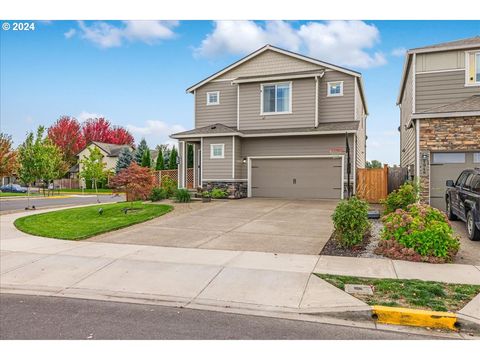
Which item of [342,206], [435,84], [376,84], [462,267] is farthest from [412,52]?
[462,267]

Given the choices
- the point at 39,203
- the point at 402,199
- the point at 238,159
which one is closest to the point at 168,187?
the point at 238,159

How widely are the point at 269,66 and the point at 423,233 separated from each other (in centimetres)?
1567

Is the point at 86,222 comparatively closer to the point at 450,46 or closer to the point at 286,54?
the point at 286,54

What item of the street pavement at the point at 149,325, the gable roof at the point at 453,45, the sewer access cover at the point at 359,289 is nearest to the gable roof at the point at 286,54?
the gable roof at the point at 453,45

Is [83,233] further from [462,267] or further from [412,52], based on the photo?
[412,52]

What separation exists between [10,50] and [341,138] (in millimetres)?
14452

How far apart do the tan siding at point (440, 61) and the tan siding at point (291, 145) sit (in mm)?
4565

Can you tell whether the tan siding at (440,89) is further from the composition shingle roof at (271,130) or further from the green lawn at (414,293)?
the green lawn at (414,293)

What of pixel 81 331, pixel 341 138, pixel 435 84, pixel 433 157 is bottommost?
pixel 81 331

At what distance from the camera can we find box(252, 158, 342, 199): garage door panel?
18.9 m

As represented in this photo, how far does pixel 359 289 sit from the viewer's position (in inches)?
215

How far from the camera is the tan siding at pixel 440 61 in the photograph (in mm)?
14602

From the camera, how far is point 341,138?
18.5 meters

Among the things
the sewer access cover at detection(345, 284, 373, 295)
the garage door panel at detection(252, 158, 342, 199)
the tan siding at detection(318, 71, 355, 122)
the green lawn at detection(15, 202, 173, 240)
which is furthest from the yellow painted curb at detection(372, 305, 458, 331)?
the tan siding at detection(318, 71, 355, 122)
